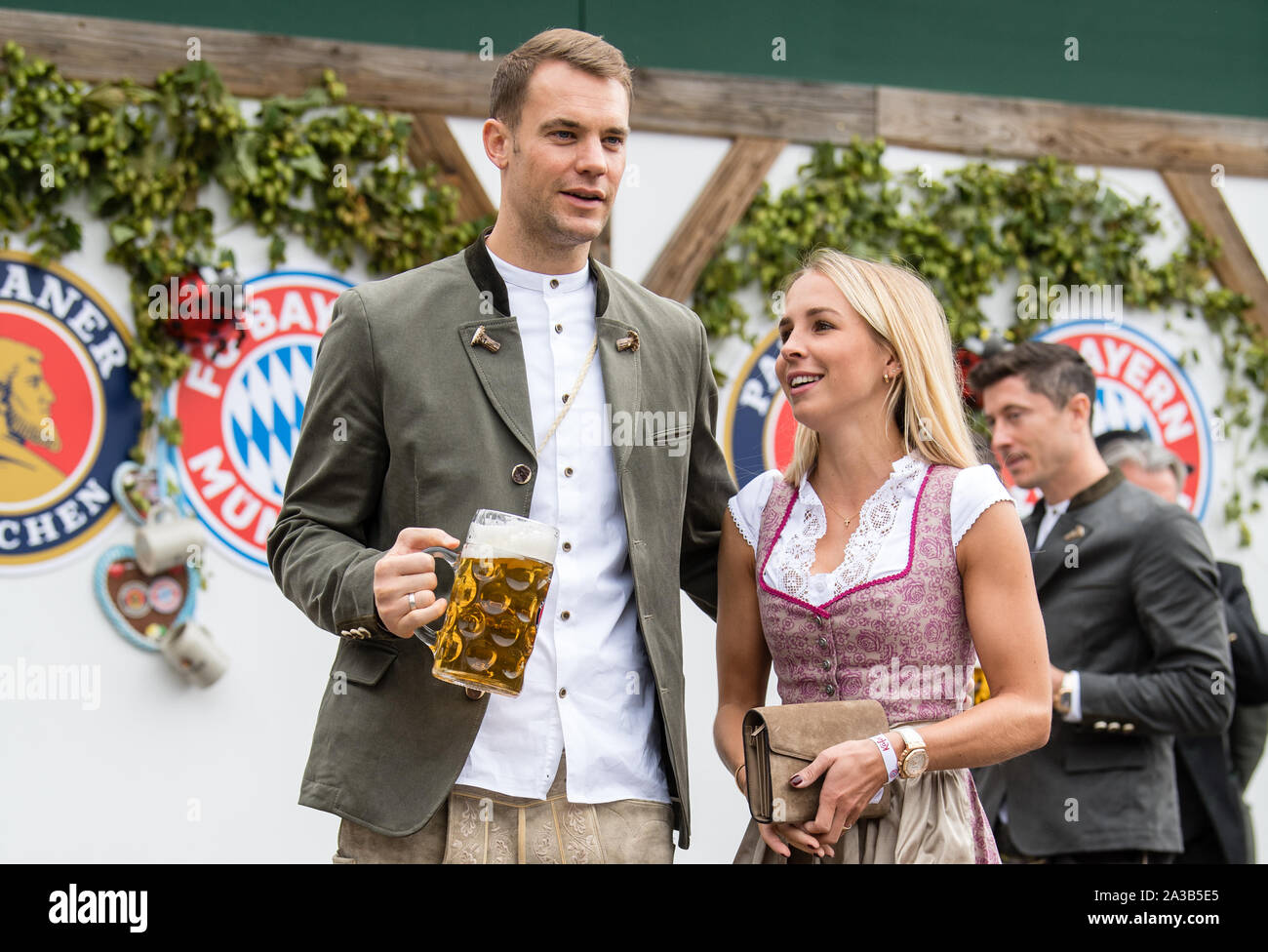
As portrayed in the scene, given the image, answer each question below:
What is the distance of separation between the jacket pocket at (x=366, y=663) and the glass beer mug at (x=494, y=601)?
0.27 meters

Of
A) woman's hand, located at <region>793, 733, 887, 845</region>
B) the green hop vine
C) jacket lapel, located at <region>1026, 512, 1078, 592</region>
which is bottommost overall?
woman's hand, located at <region>793, 733, 887, 845</region>

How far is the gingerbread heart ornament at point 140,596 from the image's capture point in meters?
4.13

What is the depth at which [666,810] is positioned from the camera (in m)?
2.08

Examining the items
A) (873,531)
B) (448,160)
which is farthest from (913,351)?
(448,160)

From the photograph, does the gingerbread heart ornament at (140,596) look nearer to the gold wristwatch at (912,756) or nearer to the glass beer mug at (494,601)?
the glass beer mug at (494,601)

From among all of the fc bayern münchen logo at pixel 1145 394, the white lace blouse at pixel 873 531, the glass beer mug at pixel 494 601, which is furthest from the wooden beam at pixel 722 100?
the glass beer mug at pixel 494 601

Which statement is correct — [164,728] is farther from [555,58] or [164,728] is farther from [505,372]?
[555,58]

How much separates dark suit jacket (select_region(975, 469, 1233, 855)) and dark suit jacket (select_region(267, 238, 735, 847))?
1447 mm

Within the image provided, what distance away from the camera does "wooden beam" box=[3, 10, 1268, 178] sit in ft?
13.8

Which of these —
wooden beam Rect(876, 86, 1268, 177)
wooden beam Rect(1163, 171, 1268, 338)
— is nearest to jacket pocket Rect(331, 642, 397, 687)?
wooden beam Rect(876, 86, 1268, 177)

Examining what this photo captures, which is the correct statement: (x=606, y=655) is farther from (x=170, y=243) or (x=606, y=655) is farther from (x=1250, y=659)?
(x=170, y=243)

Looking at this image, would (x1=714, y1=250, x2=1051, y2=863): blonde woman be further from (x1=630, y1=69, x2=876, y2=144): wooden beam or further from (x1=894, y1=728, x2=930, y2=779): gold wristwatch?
(x1=630, y1=69, x2=876, y2=144): wooden beam

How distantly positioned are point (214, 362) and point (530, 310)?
237 centimetres
